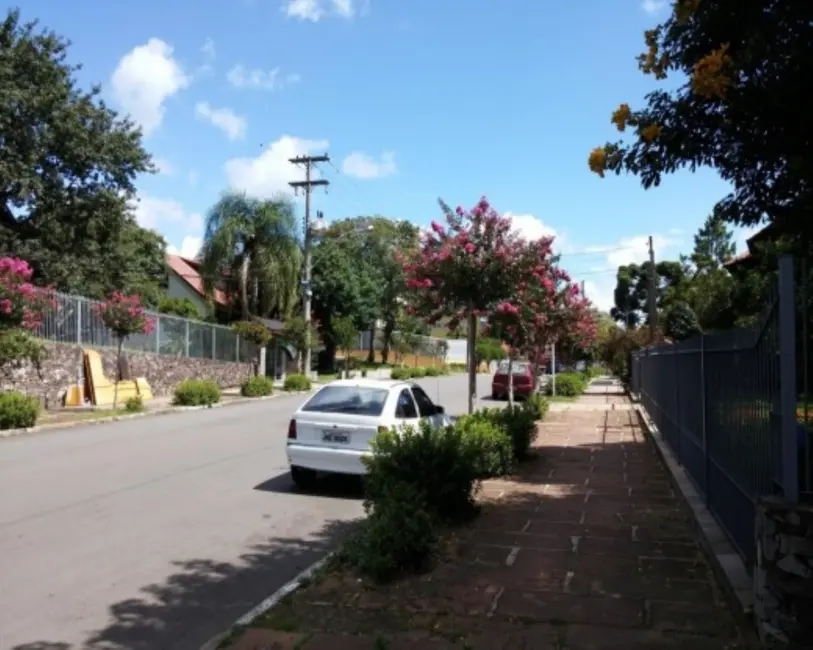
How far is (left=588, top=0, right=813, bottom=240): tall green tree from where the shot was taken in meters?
4.94

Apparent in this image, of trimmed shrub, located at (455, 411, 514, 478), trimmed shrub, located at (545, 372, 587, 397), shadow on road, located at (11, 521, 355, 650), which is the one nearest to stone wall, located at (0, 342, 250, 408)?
trimmed shrub, located at (545, 372, 587, 397)

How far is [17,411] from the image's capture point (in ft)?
57.1

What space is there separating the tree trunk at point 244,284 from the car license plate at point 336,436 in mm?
30346

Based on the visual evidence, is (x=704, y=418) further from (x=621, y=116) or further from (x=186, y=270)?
(x=186, y=270)

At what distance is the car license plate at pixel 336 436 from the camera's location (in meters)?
10.3

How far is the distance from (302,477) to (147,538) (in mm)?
3289

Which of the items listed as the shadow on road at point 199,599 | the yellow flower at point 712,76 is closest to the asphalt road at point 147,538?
the shadow on road at point 199,599

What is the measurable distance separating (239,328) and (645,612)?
30193 mm

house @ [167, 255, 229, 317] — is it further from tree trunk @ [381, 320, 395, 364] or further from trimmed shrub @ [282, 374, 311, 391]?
trimmed shrub @ [282, 374, 311, 391]

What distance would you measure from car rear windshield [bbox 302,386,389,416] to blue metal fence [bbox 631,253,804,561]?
13.0ft

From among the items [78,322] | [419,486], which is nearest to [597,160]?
[419,486]

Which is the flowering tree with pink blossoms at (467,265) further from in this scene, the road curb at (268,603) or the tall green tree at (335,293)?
the tall green tree at (335,293)

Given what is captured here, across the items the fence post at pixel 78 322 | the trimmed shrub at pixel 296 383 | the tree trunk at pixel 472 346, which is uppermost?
the fence post at pixel 78 322

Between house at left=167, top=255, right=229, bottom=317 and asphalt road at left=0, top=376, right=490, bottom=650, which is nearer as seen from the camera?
asphalt road at left=0, top=376, right=490, bottom=650
